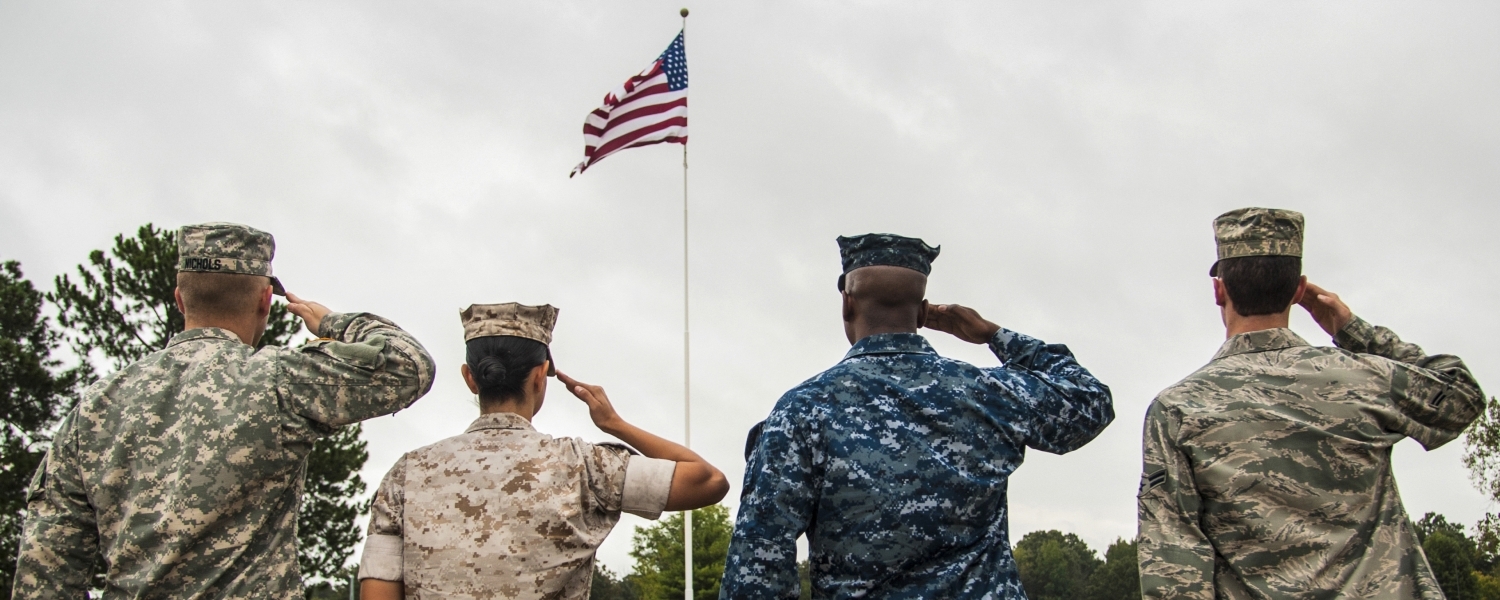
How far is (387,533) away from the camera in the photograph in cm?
399

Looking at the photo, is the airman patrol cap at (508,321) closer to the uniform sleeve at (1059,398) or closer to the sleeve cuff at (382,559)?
the sleeve cuff at (382,559)

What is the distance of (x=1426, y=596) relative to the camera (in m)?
3.66

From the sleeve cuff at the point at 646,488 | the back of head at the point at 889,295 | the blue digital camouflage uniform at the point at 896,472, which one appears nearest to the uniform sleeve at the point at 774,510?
the blue digital camouflage uniform at the point at 896,472

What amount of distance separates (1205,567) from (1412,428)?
89cm

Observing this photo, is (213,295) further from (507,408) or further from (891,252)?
(891,252)

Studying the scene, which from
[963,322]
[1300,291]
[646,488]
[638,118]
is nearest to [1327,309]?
[1300,291]

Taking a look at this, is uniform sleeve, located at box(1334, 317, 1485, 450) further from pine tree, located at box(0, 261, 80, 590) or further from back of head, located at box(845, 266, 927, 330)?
pine tree, located at box(0, 261, 80, 590)

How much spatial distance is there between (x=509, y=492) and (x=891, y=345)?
1.40m

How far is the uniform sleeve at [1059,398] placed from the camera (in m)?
3.94

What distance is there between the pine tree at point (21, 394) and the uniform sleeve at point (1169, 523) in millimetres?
26392

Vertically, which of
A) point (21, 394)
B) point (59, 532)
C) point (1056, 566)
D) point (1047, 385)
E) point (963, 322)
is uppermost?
point (1056, 566)

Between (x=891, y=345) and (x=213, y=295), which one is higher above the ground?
(x=213, y=295)

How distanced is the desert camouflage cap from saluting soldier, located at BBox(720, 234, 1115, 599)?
0.91m

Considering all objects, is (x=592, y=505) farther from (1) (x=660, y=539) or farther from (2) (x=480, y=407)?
(1) (x=660, y=539)
